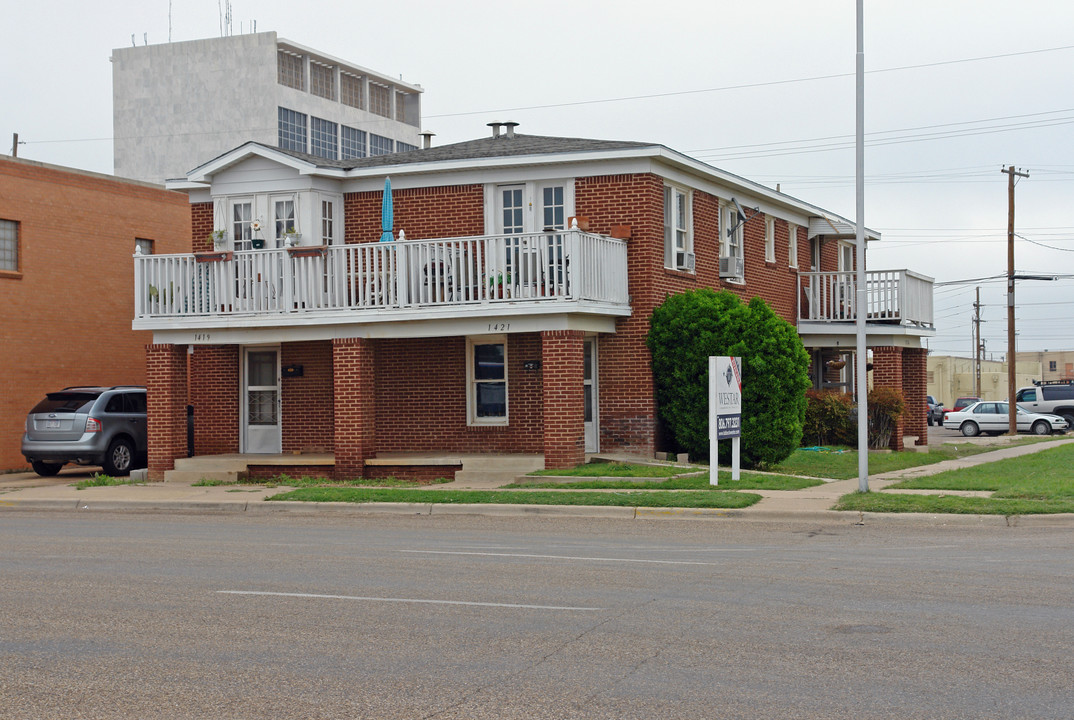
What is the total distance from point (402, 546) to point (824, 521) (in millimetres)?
5996

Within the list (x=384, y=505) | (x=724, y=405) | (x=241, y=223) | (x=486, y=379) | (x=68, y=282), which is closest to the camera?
(x=384, y=505)

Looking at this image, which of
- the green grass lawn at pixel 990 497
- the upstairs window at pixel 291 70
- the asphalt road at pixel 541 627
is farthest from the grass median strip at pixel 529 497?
the upstairs window at pixel 291 70

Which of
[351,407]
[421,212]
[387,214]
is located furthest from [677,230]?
[351,407]

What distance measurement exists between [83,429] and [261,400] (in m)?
3.64

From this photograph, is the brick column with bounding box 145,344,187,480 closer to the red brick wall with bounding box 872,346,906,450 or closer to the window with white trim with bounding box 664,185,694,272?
the window with white trim with bounding box 664,185,694,272

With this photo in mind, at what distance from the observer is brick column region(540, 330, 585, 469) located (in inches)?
852

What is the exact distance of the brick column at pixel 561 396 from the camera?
71.0ft

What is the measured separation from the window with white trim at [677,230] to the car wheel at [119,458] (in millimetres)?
12049

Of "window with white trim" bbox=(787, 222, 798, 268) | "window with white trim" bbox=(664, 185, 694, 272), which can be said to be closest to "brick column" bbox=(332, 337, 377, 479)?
"window with white trim" bbox=(664, 185, 694, 272)

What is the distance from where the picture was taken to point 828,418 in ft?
101

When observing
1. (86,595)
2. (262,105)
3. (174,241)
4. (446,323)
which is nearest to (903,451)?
(446,323)

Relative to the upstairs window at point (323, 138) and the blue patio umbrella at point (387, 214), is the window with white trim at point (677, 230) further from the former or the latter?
the upstairs window at point (323, 138)

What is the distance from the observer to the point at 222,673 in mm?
7641

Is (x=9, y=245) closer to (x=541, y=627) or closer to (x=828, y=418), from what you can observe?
(x=828, y=418)
